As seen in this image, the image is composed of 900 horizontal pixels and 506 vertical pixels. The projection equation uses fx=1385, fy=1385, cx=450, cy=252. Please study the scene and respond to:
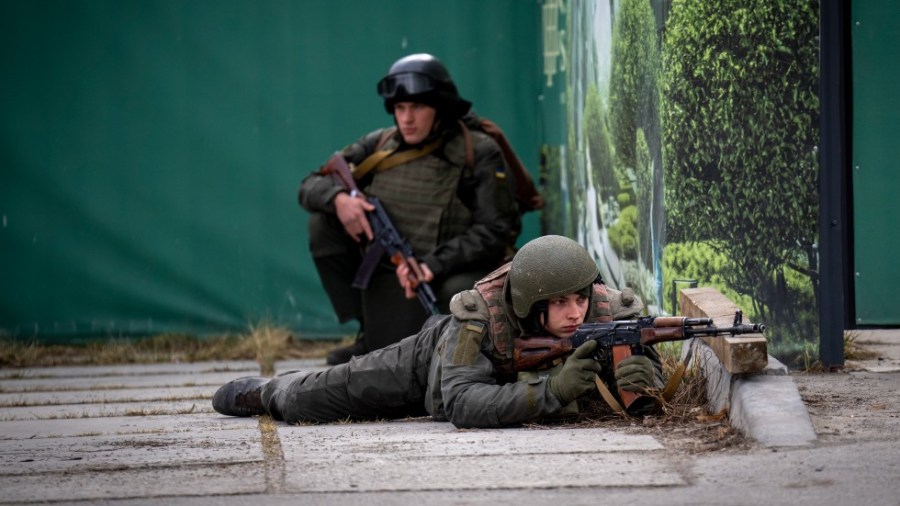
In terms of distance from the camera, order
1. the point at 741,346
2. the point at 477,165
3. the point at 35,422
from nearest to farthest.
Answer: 1. the point at 741,346
2. the point at 35,422
3. the point at 477,165

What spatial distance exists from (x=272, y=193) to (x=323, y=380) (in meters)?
3.74

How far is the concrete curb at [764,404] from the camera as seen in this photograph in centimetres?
411

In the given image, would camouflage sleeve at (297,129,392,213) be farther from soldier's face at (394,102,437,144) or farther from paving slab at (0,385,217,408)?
paving slab at (0,385,217,408)

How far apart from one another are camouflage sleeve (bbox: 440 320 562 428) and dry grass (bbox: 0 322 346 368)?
3533 mm

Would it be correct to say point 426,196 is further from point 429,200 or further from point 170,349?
point 170,349

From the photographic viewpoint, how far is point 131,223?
9.09m

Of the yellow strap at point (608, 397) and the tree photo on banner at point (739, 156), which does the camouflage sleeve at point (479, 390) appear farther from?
the tree photo on banner at point (739, 156)

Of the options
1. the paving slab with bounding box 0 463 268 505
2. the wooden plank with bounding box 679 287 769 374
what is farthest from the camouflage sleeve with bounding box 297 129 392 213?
the paving slab with bounding box 0 463 268 505

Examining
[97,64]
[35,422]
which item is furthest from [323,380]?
[97,64]

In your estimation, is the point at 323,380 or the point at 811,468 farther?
the point at 323,380

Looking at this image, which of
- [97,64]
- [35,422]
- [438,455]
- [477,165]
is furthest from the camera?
[97,64]

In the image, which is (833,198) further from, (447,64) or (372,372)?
(447,64)

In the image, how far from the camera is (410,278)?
24.7ft

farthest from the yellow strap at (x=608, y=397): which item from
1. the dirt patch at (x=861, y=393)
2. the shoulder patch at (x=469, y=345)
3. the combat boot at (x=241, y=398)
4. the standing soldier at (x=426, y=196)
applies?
the standing soldier at (x=426, y=196)
